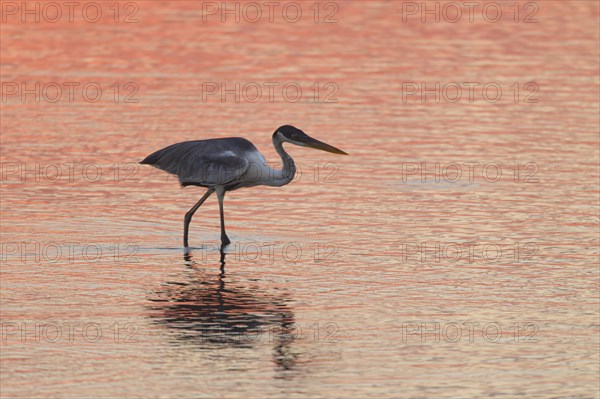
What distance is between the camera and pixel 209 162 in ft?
58.3

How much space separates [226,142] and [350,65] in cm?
1156

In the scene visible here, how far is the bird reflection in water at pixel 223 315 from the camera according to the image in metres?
13.1

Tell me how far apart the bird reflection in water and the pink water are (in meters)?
0.04

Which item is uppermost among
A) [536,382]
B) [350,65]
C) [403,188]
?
[350,65]

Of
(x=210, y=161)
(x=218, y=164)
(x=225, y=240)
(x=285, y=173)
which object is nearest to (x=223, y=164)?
(x=218, y=164)

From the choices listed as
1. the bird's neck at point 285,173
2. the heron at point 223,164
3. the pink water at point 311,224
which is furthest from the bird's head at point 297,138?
the pink water at point 311,224

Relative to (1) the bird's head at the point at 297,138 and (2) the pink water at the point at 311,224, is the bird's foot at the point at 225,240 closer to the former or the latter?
(2) the pink water at the point at 311,224

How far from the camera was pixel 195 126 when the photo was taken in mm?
23828

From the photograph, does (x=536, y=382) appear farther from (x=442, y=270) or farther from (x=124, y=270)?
(x=124, y=270)

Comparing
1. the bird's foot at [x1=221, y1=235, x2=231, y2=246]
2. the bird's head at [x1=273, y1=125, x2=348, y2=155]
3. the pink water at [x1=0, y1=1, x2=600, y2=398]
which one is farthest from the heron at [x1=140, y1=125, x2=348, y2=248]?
the pink water at [x1=0, y1=1, x2=600, y2=398]

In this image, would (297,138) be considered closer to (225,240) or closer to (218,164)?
(218,164)

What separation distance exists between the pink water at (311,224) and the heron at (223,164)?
0.54 m

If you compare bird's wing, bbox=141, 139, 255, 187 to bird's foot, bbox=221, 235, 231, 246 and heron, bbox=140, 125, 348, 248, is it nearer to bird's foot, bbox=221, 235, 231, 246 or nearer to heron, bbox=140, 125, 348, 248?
heron, bbox=140, 125, 348, 248

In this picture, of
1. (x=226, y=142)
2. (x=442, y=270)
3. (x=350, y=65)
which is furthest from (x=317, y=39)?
(x=442, y=270)
